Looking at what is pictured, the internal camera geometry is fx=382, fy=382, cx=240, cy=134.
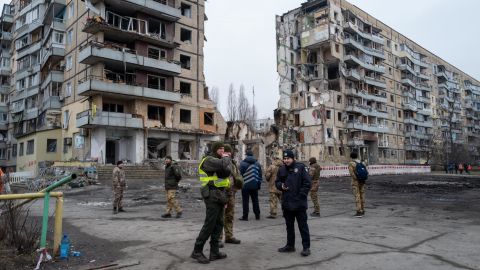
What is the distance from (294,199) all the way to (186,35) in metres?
A: 36.1

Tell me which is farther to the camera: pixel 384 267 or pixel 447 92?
pixel 447 92

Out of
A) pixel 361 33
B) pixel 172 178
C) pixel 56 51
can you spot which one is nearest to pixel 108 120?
→ pixel 56 51

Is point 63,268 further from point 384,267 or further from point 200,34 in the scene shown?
point 200,34

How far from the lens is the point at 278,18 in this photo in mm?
60688

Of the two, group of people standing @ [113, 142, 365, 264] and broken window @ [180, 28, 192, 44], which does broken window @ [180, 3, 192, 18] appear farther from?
group of people standing @ [113, 142, 365, 264]

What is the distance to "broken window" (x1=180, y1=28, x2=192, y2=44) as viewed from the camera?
39531 millimetres

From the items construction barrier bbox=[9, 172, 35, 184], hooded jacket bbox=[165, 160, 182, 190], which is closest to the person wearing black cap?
hooded jacket bbox=[165, 160, 182, 190]

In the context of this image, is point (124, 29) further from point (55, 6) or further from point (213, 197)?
point (213, 197)

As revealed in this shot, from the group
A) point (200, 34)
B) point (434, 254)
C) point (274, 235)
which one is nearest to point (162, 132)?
point (200, 34)

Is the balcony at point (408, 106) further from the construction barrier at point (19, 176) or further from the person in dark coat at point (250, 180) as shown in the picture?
the person in dark coat at point (250, 180)

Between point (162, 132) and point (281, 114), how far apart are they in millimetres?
22902

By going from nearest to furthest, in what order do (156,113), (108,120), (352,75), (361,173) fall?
1. (361,173)
2. (108,120)
3. (156,113)
4. (352,75)

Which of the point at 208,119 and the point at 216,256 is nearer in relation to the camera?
the point at 216,256

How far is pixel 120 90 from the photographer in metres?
32.4
